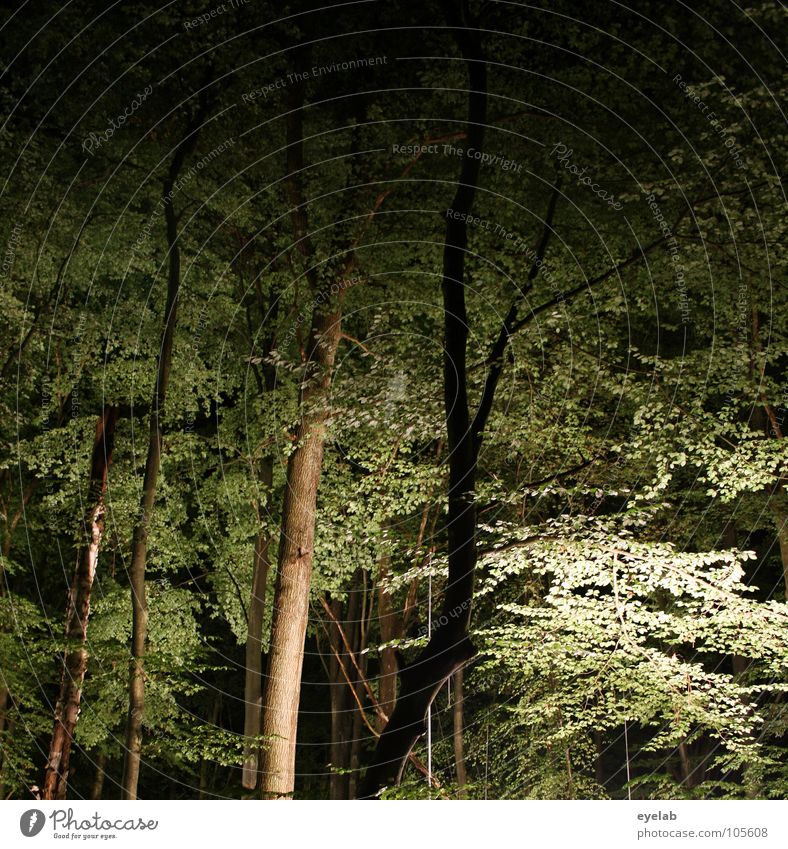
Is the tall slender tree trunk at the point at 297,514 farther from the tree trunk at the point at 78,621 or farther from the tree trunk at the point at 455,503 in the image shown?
the tree trunk at the point at 78,621

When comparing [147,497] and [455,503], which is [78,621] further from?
[455,503]

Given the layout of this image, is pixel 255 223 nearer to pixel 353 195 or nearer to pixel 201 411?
pixel 353 195

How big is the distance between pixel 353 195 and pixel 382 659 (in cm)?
739

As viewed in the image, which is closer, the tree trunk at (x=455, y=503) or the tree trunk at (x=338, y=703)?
the tree trunk at (x=455, y=503)

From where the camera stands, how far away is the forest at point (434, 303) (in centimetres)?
743

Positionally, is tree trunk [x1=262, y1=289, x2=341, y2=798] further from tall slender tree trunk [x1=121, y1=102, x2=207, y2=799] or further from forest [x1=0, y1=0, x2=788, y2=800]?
tall slender tree trunk [x1=121, y1=102, x2=207, y2=799]

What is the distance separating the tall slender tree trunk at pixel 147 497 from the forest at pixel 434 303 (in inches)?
1.6

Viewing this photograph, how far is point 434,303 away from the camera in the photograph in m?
8.61

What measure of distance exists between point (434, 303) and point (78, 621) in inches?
208

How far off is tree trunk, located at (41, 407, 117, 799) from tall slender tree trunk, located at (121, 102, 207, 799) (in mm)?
548

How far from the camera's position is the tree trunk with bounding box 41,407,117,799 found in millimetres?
8117

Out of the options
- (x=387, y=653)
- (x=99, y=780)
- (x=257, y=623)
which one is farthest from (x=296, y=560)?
(x=99, y=780)

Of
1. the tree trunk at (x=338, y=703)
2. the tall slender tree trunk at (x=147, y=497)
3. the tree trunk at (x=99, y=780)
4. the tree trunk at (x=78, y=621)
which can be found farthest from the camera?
the tree trunk at (x=338, y=703)
